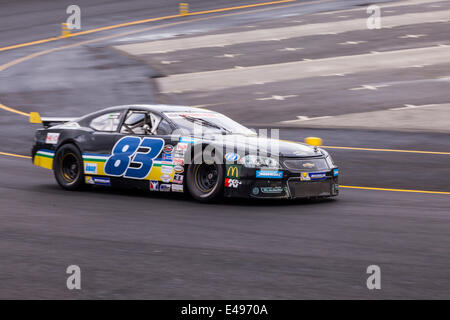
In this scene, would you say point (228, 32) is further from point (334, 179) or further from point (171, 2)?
point (334, 179)

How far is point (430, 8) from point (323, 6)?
4910 mm

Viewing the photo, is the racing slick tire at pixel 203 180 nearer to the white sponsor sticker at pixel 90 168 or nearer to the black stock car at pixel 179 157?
the black stock car at pixel 179 157

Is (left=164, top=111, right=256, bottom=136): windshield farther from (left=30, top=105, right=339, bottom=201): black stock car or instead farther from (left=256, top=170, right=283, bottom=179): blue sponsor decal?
(left=256, top=170, right=283, bottom=179): blue sponsor decal

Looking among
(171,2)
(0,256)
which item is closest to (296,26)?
(171,2)

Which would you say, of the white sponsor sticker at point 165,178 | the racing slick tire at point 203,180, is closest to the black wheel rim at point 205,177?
the racing slick tire at point 203,180

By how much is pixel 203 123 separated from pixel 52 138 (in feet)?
8.10

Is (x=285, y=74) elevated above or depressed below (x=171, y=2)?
below

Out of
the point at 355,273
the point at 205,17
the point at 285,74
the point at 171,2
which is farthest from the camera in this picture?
the point at 171,2

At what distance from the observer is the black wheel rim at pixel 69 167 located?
11672 millimetres

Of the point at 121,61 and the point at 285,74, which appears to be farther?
the point at 121,61

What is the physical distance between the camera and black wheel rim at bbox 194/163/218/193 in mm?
10250

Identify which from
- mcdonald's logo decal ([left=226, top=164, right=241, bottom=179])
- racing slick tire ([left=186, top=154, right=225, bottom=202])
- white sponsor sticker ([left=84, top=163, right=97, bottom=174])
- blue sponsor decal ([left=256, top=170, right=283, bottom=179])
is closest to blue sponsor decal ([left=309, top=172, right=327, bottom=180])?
blue sponsor decal ([left=256, top=170, right=283, bottom=179])
